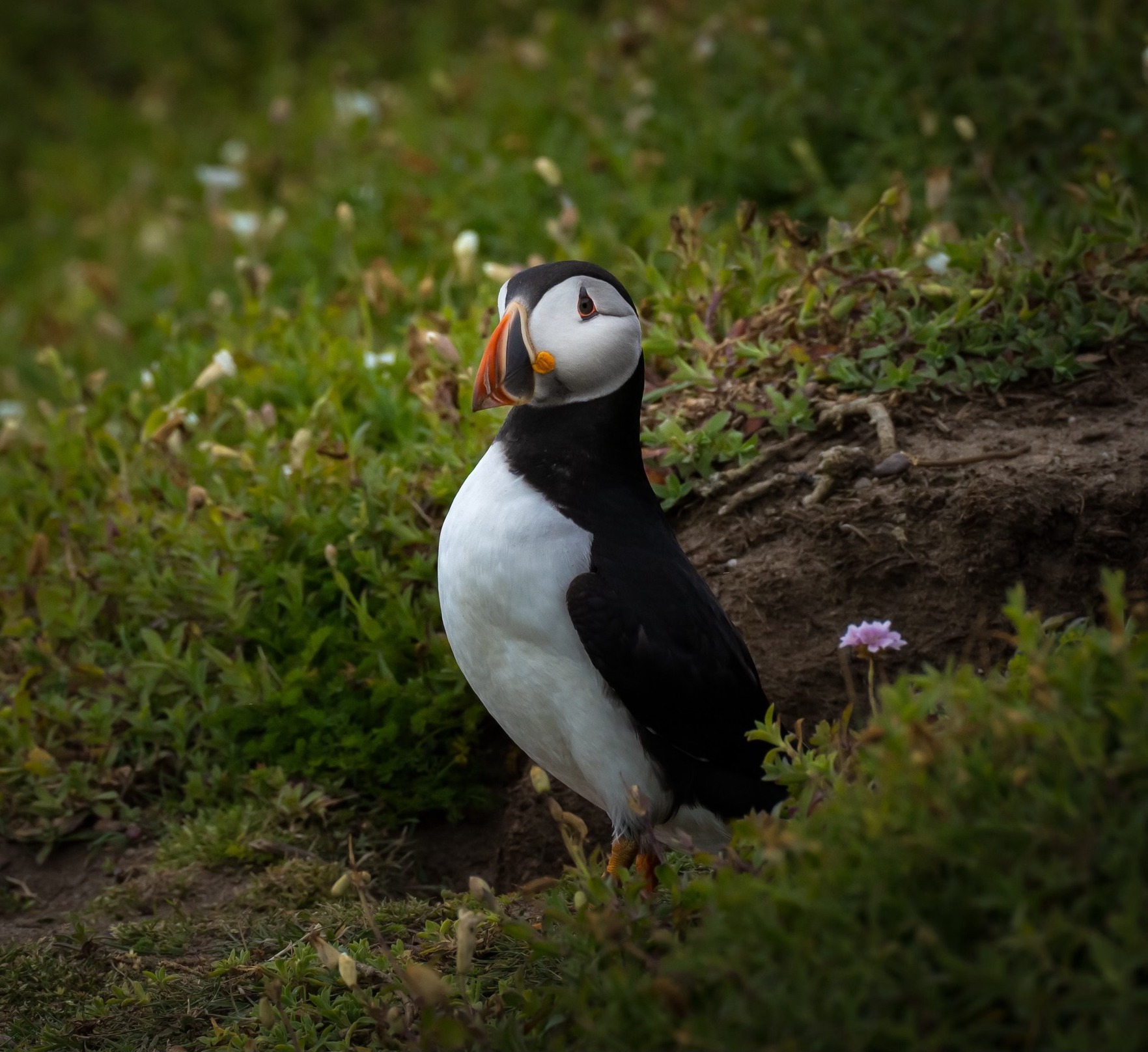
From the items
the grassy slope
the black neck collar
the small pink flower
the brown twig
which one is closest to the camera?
the small pink flower

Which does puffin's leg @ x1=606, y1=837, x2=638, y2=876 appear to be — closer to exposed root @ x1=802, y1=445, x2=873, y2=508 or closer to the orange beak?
the orange beak

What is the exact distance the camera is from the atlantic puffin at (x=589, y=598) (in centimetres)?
274

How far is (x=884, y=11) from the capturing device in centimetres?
584

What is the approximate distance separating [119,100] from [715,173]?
5100 mm

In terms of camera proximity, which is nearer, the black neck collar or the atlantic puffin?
the atlantic puffin

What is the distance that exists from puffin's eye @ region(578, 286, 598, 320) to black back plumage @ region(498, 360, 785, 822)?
0.19 m

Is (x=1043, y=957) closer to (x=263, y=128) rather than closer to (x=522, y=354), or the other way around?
(x=522, y=354)

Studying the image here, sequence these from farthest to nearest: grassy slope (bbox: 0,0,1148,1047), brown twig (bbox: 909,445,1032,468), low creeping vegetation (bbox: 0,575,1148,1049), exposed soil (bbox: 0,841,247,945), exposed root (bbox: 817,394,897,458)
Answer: grassy slope (bbox: 0,0,1148,1047)
exposed root (bbox: 817,394,897,458)
brown twig (bbox: 909,445,1032,468)
exposed soil (bbox: 0,841,247,945)
low creeping vegetation (bbox: 0,575,1148,1049)

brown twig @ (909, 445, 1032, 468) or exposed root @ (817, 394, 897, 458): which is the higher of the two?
exposed root @ (817, 394, 897, 458)

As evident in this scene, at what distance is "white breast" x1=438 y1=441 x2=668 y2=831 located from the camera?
2738 mm

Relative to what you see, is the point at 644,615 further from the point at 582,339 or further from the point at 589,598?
the point at 582,339

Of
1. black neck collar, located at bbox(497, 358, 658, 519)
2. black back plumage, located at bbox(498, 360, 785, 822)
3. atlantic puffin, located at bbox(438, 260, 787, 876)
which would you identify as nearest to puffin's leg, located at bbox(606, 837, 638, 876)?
atlantic puffin, located at bbox(438, 260, 787, 876)

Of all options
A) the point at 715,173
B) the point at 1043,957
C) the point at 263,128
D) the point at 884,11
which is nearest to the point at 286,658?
the point at 1043,957

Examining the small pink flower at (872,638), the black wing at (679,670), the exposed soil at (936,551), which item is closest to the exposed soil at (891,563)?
the exposed soil at (936,551)
